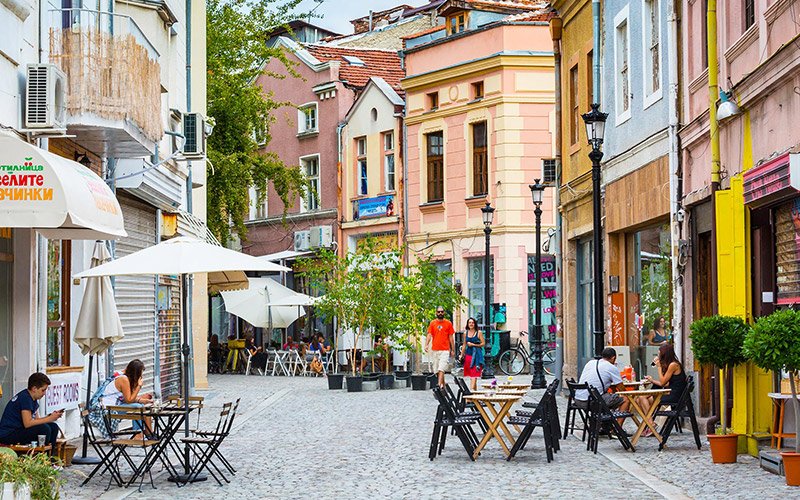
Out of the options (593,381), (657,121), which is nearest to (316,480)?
(593,381)

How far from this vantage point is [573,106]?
24.7 meters

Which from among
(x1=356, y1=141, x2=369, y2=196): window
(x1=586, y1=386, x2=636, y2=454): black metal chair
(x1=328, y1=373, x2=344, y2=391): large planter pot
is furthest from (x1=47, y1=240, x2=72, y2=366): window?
(x1=356, y1=141, x2=369, y2=196): window

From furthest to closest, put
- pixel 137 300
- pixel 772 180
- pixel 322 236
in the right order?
pixel 322 236 < pixel 137 300 < pixel 772 180

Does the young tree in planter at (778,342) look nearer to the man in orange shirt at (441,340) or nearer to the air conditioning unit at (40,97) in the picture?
the air conditioning unit at (40,97)

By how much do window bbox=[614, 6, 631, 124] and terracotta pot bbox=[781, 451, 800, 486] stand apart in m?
10.3

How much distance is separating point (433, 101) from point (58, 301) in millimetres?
23119

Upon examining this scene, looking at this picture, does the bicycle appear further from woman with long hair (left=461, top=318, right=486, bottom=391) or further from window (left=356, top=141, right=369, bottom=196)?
window (left=356, top=141, right=369, bottom=196)

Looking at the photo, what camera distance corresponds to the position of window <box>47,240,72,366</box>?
15.6m

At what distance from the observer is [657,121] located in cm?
1800

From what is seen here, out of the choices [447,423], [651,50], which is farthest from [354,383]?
[447,423]

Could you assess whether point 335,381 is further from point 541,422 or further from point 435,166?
point 541,422

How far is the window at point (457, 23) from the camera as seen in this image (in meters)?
37.6

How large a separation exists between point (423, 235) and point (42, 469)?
29724 mm

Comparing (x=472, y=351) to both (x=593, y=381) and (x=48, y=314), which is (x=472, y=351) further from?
(x=48, y=314)
